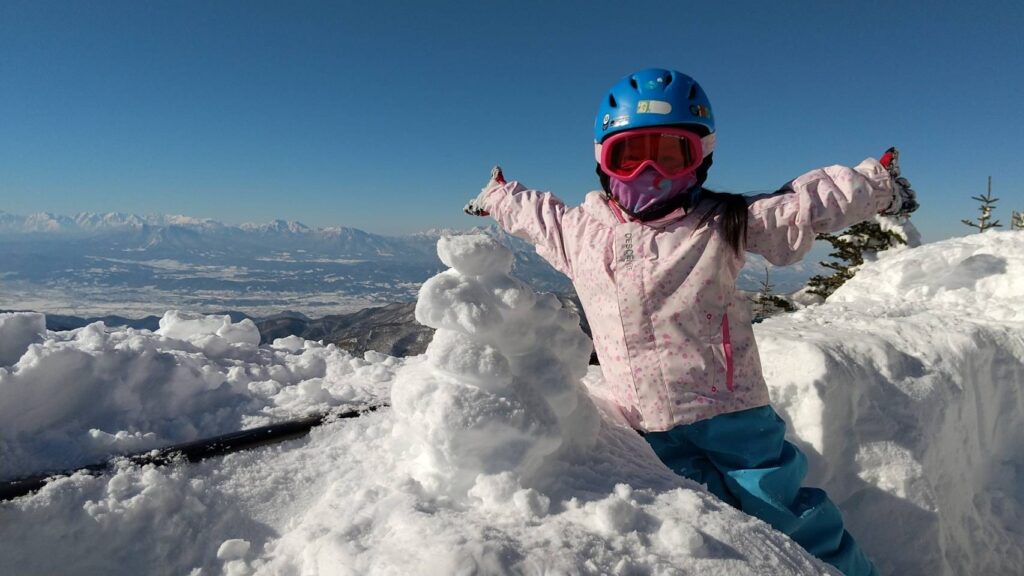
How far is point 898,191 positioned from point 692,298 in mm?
1008

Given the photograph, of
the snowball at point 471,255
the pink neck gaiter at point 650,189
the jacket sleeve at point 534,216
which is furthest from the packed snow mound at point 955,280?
the snowball at point 471,255

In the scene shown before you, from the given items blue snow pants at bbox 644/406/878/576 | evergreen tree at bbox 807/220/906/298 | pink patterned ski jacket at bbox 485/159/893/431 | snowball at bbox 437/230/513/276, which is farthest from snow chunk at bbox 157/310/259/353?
evergreen tree at bbox 807/220/906/298

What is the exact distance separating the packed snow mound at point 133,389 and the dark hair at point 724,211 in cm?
197

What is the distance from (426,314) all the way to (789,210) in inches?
67.6

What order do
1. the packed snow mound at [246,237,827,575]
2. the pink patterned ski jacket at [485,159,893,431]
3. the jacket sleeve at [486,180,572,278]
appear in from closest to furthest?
1. the packed snow mound at [246,237,827,575]
2. the pink patterned ski jacket at [485,159,893,431]
3. the jacket sleeve at [486,180,572,278]

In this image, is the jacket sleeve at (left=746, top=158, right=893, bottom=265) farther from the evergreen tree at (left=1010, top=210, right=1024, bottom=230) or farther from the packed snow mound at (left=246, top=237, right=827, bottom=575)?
the evergreen tree at (left=1010, top=210, right=1024, bottom=230)

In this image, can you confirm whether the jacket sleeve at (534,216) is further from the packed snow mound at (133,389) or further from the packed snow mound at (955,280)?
the packed snow mound at (955,280)

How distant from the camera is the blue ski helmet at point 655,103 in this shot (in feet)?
8.41

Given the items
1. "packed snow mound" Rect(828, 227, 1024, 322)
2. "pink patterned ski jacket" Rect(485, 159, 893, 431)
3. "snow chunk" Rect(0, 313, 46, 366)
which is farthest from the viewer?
"packed snow mound" Rect(828, 227, 1024, 322)

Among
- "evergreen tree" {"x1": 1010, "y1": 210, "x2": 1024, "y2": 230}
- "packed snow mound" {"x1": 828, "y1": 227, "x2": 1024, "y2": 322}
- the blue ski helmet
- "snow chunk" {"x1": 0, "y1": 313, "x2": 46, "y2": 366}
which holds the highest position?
"evergreen tree" {"x1": 1010, "y1": 210, "x2": 1024, "y2": 230}

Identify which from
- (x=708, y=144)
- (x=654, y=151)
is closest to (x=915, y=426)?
(x=708, y=144)

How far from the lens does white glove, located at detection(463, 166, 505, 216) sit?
3367 mm

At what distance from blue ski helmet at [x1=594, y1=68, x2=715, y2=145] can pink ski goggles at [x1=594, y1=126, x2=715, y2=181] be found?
0.04m

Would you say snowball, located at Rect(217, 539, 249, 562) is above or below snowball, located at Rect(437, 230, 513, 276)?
below
